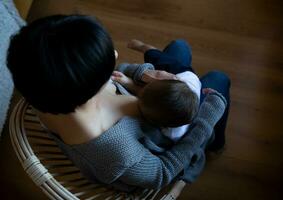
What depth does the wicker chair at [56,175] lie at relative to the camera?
84cm

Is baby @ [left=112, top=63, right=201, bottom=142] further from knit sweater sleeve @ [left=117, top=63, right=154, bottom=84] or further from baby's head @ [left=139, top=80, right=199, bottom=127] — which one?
knit sweater sleeve @ [left=117, top=63, right=154, bottom=84]

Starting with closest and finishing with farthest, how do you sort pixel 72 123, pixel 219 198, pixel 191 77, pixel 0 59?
pixel 72 123 → pixel 191 77 → pixel 0 59 → pixel 219 198

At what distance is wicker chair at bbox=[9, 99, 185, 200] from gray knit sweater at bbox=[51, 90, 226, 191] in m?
0.03

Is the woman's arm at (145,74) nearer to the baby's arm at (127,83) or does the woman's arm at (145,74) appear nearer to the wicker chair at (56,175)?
the baby's arm at (127,83)

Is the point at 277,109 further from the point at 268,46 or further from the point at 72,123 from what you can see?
the point at 72,123

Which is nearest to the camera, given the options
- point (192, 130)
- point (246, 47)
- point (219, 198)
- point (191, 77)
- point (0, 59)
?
point (192, 130)

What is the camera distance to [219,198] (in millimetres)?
1303

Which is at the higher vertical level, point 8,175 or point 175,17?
point 175,17

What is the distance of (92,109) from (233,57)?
893mm

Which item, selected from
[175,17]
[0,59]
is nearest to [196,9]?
[175,17]

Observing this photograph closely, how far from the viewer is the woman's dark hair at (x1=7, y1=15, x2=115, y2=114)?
2.10 feet

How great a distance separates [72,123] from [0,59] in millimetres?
497

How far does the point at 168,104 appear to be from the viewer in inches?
34.3

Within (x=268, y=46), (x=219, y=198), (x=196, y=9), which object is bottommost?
(x=219, y=198)
